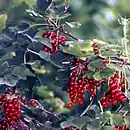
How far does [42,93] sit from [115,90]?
0.46 meters

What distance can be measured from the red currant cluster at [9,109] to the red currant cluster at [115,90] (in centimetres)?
25

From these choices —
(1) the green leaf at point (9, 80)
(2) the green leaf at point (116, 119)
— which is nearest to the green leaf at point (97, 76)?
(2) the green leaf at point (116, 119)

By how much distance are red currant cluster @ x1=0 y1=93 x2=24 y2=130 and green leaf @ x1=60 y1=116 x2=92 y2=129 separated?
14 cm

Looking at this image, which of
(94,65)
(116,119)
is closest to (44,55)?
(94,65)

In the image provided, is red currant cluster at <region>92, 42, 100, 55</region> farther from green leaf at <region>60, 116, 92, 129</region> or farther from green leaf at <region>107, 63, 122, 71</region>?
green leaf at <region>60, 116, 92, 129</region>

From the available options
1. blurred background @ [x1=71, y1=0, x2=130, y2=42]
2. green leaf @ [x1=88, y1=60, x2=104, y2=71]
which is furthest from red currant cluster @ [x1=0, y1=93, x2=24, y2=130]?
blurred background @ [x1=71, y1=0, x2=130, y2=42]

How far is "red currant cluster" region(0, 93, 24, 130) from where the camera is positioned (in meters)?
→ 1.35

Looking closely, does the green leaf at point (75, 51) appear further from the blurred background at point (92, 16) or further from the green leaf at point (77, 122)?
the blurred background at point (92, 16)

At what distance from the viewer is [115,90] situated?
4.33 feet

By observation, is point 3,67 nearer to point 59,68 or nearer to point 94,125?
point 59,68

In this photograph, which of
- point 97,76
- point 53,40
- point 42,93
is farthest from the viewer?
point 42,93

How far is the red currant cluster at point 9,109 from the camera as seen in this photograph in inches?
53.2

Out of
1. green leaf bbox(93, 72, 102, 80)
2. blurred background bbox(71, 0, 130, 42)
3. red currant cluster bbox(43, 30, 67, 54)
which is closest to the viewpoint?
green leaf bbox(93, 72, 102, 80)

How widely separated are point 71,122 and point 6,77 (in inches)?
8.6
